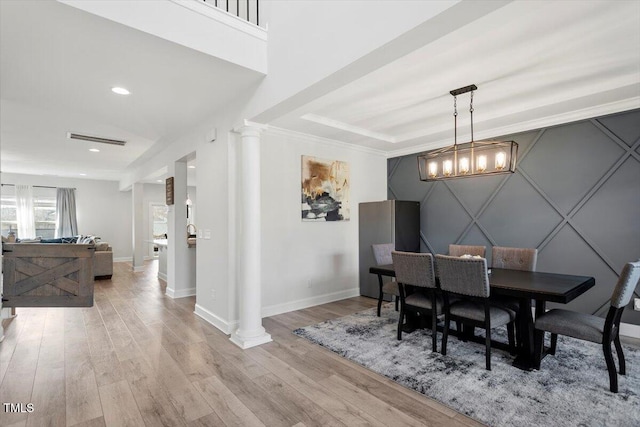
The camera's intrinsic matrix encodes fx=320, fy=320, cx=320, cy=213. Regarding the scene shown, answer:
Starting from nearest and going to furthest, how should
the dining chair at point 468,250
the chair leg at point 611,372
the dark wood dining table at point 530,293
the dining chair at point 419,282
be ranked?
the chair leg at point 611,372 < the dark wood dining table at point 530,293 < the dining chair at point 419,282 < the dining chair at point 468,250

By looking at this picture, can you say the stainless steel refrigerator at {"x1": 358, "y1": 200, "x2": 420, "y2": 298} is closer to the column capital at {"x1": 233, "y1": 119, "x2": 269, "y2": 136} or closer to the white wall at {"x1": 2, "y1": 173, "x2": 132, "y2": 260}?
the column capital at {"x1": 233, "y1": 119, "x2": 269, "y2": 136}

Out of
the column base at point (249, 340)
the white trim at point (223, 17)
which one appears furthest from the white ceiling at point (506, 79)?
the column base at point (249, 340)

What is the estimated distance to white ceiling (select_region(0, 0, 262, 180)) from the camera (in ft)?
6.91

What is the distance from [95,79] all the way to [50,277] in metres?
2.37

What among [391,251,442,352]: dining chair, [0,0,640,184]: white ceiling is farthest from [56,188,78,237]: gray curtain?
[391,251,442,352]: dining chair

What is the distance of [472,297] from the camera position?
2812 mm

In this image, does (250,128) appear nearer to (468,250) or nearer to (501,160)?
(501,160)

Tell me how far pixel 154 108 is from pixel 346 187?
289 cm

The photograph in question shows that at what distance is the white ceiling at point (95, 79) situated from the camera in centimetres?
211

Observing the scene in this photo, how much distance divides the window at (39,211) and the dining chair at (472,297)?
10.9 m

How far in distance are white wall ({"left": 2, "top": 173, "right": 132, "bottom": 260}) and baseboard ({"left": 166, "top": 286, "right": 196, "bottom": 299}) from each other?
6.05 metres

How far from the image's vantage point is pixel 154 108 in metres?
3.59

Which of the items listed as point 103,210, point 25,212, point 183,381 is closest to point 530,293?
point 183,381

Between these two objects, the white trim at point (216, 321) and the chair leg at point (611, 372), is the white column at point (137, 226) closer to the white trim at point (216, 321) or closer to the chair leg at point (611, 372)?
the white trim at point (216, 321)
